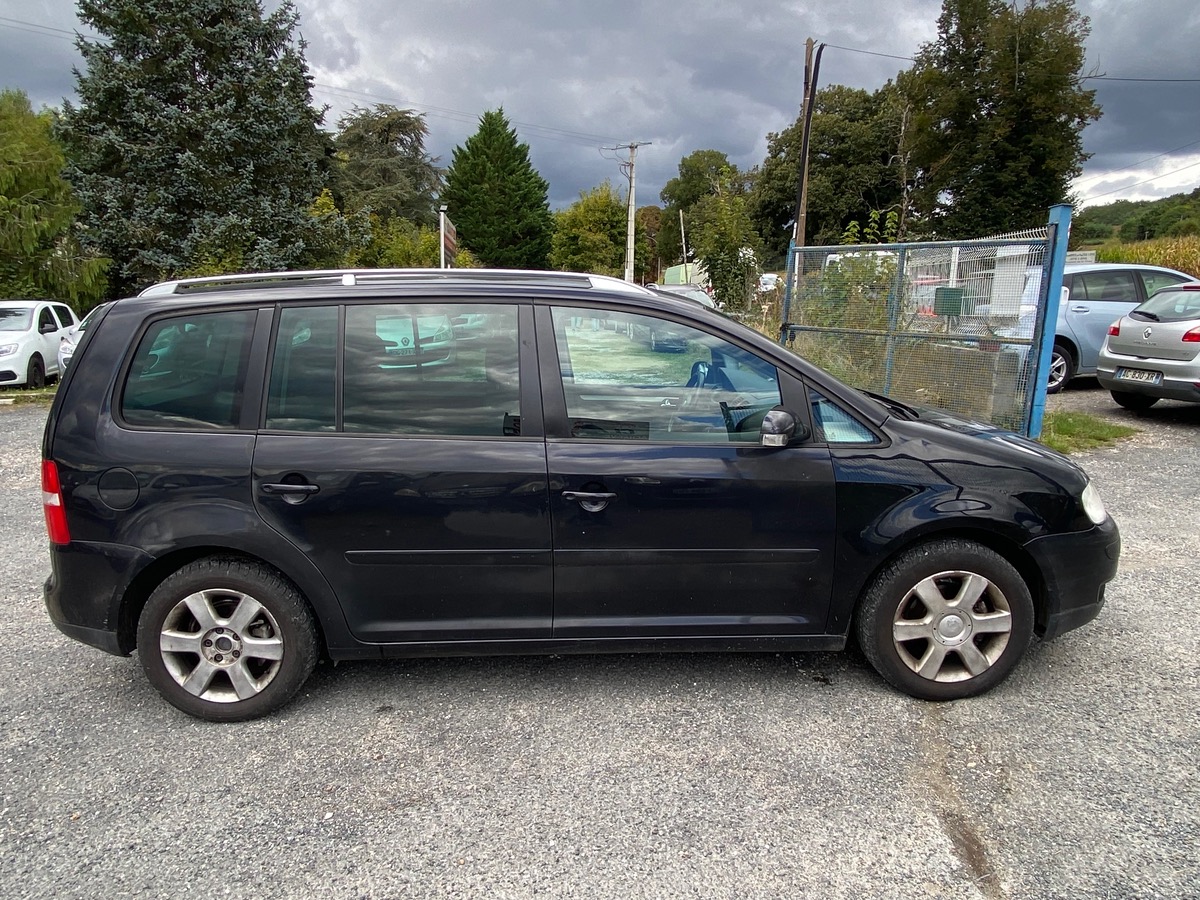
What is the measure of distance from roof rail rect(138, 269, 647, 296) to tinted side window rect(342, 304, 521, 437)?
0.71ft

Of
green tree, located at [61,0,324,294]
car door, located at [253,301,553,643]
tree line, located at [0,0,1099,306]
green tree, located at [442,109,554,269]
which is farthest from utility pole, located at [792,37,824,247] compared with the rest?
green tree, located at [442,109,554,269]

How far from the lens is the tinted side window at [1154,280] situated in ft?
34.7

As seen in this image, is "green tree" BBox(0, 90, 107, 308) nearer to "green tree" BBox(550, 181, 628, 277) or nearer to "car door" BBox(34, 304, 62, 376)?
"car door" BBox(34, 304, 62, 376)

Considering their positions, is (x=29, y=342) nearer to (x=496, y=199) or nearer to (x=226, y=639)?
(x=226, y=639)

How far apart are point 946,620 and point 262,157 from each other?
22.8 m

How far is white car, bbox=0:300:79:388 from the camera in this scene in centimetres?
1284

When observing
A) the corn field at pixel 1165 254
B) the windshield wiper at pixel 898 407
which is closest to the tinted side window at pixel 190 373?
the windshield wiper at pixel 898 407

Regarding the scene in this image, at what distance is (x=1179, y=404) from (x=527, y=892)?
36.9 feet

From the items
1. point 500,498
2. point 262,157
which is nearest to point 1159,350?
point 500,498

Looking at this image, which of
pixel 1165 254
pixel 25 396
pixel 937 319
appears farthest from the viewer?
pixel 1165 254

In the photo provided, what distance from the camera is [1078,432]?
8242mm

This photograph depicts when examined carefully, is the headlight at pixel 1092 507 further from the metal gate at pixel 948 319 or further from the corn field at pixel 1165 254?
the corn field at pixel 1165 254

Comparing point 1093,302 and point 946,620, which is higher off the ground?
point 1093,302

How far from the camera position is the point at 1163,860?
227 centimetres
